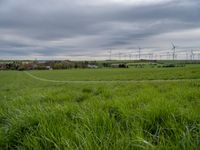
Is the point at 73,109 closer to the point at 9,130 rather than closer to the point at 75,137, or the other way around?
the point at 9,130

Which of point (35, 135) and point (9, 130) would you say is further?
point (9, 130)

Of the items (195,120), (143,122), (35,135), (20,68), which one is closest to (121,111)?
(143,122)

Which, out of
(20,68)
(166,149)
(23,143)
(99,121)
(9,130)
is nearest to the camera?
(166,149)

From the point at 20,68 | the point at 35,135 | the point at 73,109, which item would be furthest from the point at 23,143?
the point at 20,68

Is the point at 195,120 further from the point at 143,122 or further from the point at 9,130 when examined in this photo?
the point at 9,130

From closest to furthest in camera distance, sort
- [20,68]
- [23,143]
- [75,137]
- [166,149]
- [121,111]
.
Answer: [166,149] → [75,137] → [23,143] → [121,111] → [20,68]

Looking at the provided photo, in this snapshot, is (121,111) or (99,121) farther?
(121,111)

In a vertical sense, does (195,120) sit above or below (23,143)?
above

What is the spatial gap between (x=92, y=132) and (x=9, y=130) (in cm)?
180

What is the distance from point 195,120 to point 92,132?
6.08 feet

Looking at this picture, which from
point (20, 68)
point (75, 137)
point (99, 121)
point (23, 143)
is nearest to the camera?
point (75, 137)

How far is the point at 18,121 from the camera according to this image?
4.78m

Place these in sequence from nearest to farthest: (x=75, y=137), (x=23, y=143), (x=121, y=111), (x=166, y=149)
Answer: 1. (x=166, y=149)
2. (x=75, y=137)
3. (x=23, y=143)
4. (x=121, y=111)

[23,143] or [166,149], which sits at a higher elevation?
[166,149]
